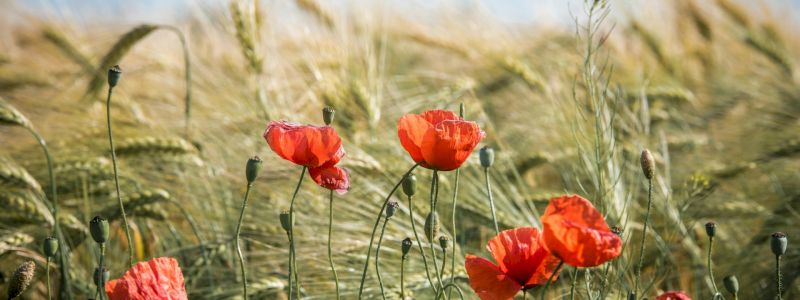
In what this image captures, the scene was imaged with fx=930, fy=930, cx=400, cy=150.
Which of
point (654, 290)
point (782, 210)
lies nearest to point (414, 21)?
point (782, 210)

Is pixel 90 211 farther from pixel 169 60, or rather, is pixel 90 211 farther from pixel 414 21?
pixel 414 21

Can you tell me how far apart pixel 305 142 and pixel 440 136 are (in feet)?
0.44

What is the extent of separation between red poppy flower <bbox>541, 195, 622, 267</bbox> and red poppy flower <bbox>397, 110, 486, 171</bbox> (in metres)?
0.13

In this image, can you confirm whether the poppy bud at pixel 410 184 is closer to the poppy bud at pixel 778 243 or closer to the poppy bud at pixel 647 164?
the poppy bud at pixel 647 164

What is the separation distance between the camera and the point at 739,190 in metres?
2.12

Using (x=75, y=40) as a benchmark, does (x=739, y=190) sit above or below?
below

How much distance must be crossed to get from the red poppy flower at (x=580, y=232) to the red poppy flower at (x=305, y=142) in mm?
235

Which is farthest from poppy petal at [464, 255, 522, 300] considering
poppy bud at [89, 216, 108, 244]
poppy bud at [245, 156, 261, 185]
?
poppy bud at [89, 216, 108, 244]

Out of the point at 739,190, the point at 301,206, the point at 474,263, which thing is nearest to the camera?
the point at 474,263

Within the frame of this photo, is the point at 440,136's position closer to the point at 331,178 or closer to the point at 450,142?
the point at 450,142

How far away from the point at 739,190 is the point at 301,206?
1.09 metres

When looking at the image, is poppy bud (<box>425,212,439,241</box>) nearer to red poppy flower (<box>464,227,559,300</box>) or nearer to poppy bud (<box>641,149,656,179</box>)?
red poppy flower (<box>464,227,559,300</box>)

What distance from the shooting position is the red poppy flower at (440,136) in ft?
2.96

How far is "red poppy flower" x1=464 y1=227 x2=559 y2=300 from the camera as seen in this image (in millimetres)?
912
